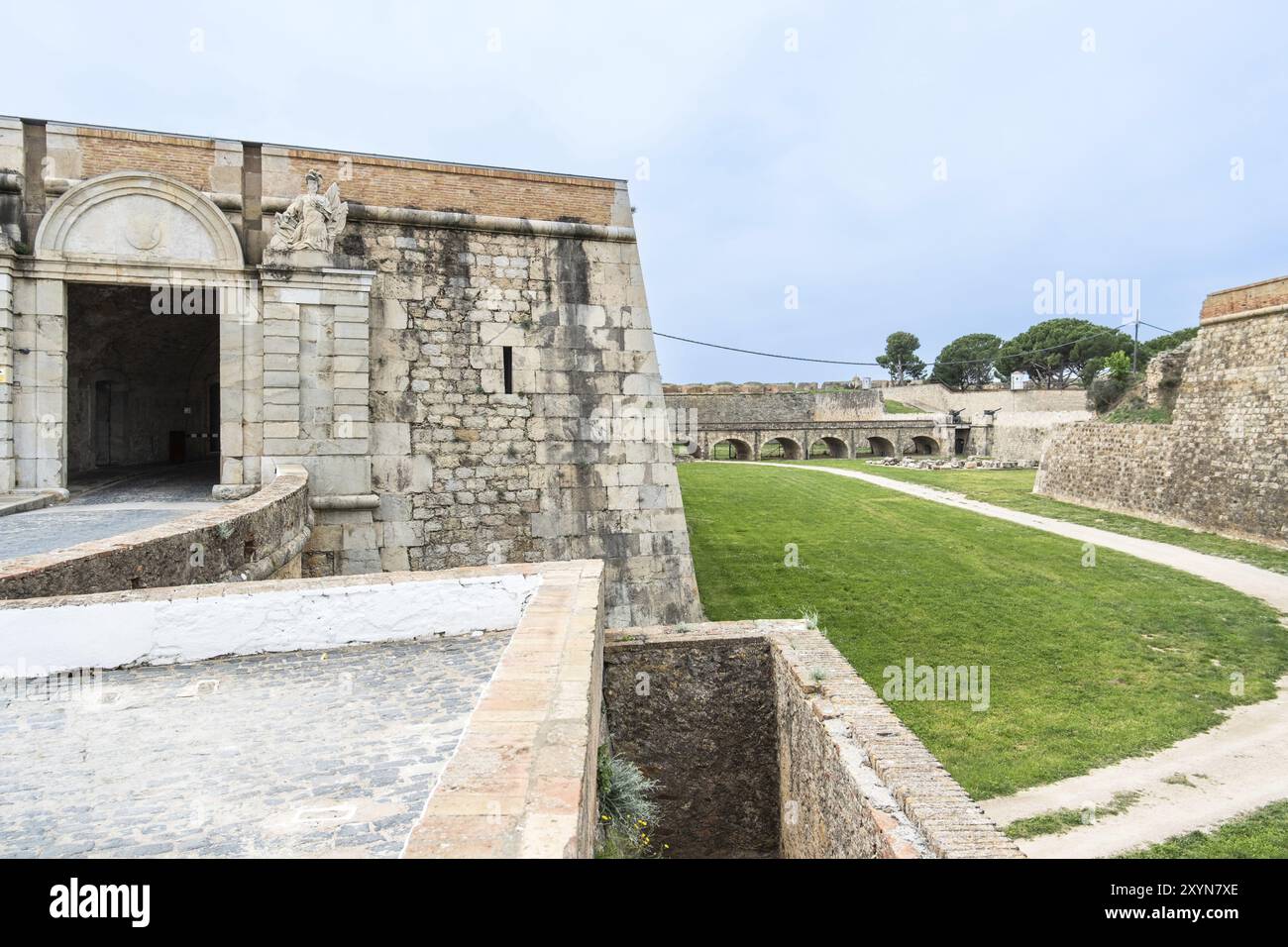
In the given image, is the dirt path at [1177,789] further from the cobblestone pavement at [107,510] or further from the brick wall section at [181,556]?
the cobblestone pavement at [107,510]

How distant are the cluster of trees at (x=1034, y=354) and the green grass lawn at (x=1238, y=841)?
5687cm

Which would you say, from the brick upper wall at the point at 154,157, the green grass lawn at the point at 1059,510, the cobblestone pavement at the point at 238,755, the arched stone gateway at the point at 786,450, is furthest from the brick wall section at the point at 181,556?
the arched stone gateway at the point at 786,450

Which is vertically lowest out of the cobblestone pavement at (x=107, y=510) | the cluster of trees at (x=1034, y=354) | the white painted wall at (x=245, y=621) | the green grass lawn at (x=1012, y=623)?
the green grass lawn at (x=1012, y=623)

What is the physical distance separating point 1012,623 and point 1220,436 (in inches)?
428

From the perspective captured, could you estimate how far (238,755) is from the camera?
2.93m

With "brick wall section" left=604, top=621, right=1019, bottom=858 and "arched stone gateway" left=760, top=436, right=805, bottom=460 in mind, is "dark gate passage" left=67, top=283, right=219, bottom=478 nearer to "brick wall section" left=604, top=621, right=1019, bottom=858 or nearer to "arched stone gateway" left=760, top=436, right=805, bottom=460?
"brick wall section" left=604, top=621, right=1019, bottom=858

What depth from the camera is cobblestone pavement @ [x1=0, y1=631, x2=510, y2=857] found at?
91.9 inches

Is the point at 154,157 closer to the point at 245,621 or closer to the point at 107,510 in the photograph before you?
the point at 107,510

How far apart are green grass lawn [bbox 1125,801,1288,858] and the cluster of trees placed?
187 feet

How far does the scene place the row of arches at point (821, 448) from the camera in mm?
45969

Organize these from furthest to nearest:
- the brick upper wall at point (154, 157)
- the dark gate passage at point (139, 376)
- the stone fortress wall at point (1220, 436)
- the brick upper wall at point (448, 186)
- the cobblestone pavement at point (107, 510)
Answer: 1. the stone fortress wall at point (1220, 436)
2. the dark gate passage at point (139, 376)
3. the brick upper wall at point (448, 186)
4. the brick upper wall at point (154, 157)
5. the cobblestone pavement at point (107, 510)

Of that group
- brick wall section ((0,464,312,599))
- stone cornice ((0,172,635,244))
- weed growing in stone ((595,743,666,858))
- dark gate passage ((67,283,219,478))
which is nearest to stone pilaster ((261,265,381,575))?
stone cornice ((0,172,635,244))

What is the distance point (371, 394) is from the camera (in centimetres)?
1024
